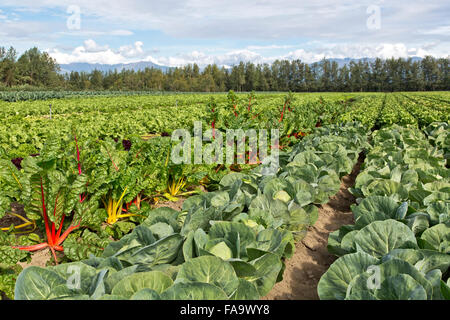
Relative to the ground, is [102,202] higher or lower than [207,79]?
lower

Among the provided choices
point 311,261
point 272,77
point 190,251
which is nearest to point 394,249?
point 311,261

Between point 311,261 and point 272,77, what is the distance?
11107 cm

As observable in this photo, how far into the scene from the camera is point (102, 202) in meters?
4.14

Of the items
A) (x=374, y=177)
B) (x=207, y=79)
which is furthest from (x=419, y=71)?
(x=374, y=177)

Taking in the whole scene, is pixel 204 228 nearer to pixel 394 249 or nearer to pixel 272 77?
pixel 394 249

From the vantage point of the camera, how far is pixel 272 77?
108500mm

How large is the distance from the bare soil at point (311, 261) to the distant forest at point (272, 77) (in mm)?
89548

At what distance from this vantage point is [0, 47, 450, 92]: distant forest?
90938 millimetres

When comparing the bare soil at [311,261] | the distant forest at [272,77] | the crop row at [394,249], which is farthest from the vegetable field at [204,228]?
the distant forest at [272,77]

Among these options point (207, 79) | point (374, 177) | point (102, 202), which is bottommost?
point (102, 202)

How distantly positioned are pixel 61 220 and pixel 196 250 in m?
2.05
